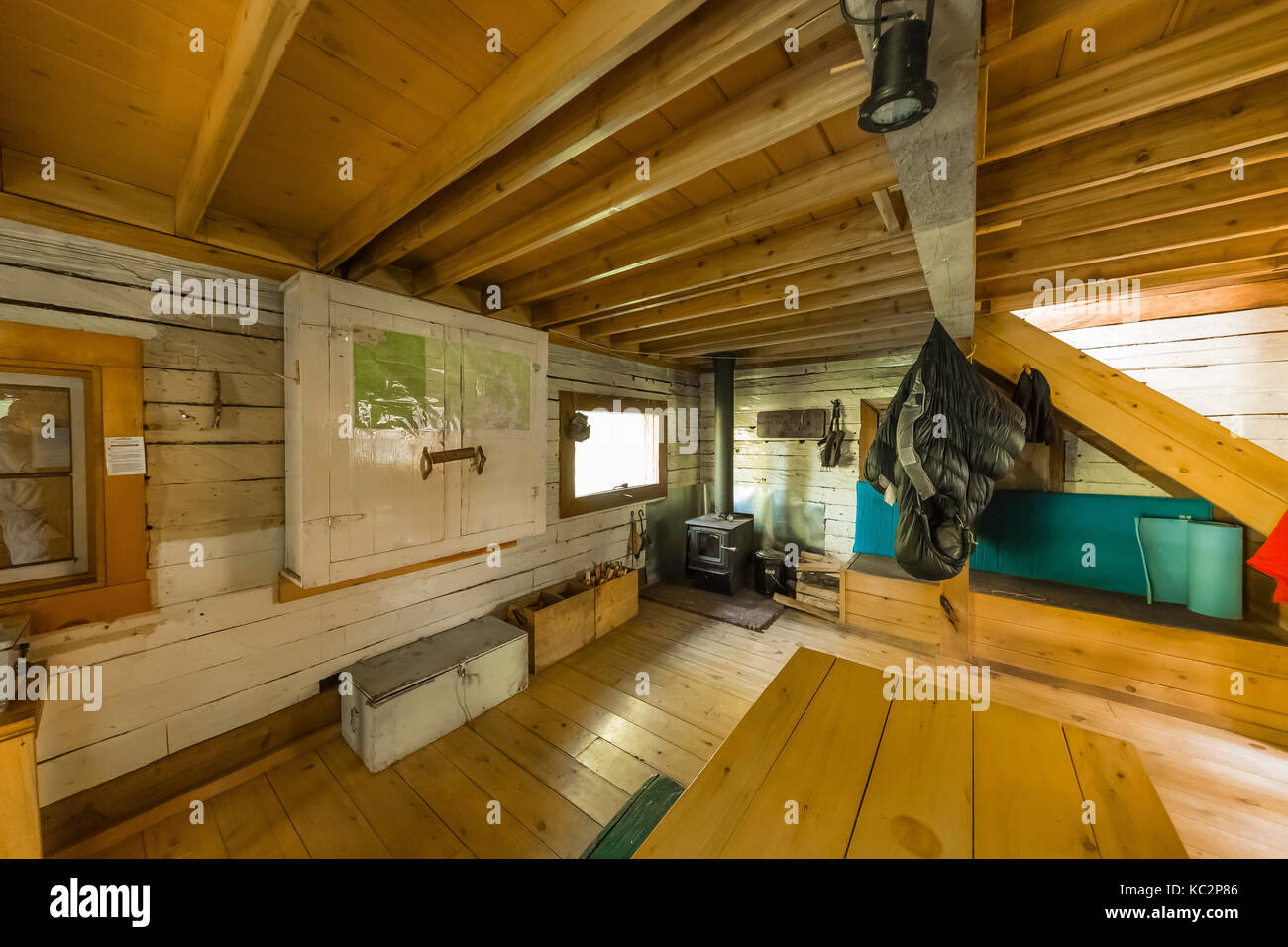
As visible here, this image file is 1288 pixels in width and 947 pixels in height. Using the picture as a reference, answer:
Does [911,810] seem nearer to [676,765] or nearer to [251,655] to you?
[676,765]

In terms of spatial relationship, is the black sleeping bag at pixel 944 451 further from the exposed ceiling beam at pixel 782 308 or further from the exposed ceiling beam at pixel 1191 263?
the exposed ceiling beam at pixel 1191 263

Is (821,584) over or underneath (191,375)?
underneath

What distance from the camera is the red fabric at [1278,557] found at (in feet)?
7.34

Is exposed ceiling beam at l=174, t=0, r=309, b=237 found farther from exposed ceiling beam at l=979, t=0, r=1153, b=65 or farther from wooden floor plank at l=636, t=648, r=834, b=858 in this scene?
wooden floor plank at l=636, t=648, r=834, b=858

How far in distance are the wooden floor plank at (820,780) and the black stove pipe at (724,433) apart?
3037mm

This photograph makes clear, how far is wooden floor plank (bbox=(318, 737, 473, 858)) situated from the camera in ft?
5.78

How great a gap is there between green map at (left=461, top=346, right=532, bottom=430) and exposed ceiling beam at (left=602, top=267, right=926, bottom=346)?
0.92 metres

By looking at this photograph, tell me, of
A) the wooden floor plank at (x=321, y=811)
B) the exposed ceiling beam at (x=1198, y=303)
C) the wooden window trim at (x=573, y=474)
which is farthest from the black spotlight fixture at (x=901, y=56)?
the exposed ceiling beam at (x=1198, y=303)

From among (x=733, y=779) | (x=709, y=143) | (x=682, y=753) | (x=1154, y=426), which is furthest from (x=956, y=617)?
(x=709, y=143)

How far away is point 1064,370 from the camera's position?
268cm

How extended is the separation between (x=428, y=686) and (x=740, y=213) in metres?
2.81

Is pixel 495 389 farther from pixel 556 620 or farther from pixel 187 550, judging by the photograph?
pixel 556 620
